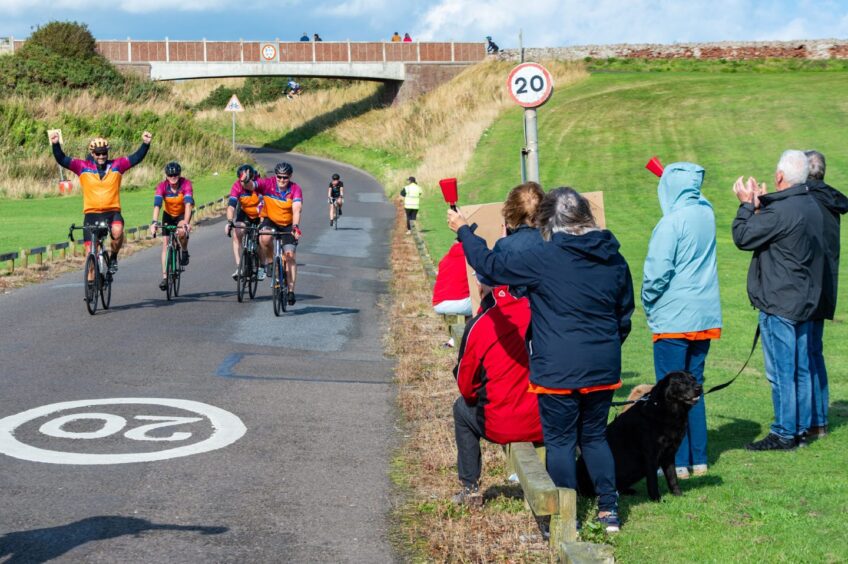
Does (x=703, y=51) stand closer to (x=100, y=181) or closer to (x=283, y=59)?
(x=283, y=59)

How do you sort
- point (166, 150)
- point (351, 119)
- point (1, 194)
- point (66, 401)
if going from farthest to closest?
point (351, 119) → point (166, 150) → point (1, 194) → point (66, 401)

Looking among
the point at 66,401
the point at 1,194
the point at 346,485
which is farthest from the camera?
the point at 1,194

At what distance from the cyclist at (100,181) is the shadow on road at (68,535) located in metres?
9.55

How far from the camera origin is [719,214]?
118ft

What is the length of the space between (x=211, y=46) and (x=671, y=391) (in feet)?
244

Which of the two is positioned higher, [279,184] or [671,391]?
[279,184]

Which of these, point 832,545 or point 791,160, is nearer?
point 832,545

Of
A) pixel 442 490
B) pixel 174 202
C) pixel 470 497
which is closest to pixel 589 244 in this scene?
pixel 470 497

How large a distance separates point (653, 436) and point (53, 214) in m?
34.6

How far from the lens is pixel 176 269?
1722 cm

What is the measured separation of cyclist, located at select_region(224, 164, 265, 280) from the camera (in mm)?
16594

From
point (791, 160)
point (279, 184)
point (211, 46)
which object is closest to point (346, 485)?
point (791, 160)

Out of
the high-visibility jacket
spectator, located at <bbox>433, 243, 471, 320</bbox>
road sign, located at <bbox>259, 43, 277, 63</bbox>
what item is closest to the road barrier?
the high-visibility jacket

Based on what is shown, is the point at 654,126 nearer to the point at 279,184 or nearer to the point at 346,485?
the point at 279,184
